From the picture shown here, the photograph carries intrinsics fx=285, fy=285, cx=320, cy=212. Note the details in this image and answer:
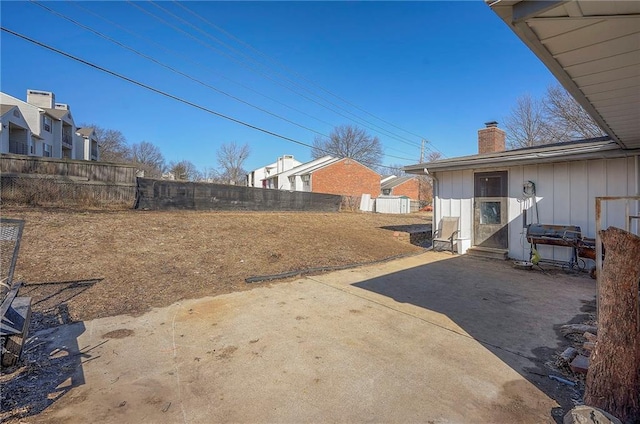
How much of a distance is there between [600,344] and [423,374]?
51.7 inches

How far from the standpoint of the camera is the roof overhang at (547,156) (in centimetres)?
566

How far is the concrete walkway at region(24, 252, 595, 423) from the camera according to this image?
2084 millimetres

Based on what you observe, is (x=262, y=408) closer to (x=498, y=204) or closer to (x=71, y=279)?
(x=71, y=279)

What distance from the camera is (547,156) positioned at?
21.2 ft

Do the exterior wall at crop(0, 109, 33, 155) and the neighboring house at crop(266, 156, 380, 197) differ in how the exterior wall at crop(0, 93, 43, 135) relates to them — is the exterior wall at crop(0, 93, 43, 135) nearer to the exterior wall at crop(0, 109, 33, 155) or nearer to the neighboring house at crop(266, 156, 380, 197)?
the exterior wall at crop(0, 109, 33, 155)

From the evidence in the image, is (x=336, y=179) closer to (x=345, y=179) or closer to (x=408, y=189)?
(x=345, y=179)

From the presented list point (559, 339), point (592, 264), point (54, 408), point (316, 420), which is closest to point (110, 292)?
point (54, 408)

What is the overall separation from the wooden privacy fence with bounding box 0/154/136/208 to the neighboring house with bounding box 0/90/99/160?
15501 millimetres

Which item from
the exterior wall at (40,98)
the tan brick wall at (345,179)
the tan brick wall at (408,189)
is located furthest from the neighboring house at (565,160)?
the exterior wall at (40,98)

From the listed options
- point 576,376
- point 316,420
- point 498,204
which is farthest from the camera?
point 498,204

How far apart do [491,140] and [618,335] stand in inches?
362

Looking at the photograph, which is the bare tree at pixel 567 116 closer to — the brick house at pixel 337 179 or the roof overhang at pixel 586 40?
the brick house at pixel 337 179

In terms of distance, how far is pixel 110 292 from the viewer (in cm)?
461

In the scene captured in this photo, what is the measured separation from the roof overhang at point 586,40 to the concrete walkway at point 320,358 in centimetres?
263
